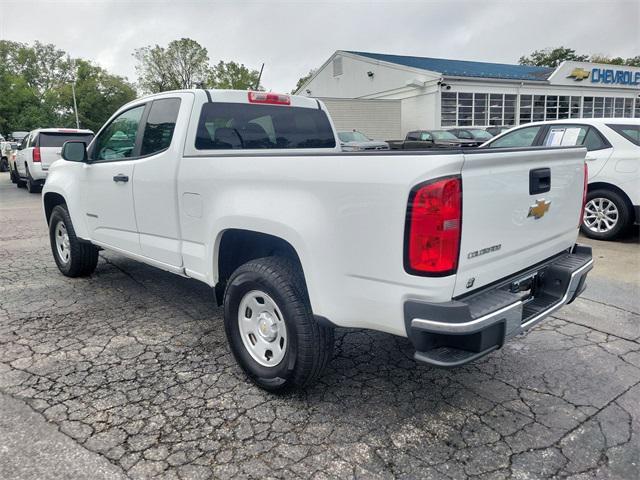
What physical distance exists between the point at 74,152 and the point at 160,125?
1271mm

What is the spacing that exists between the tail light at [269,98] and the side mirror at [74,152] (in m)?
1.79

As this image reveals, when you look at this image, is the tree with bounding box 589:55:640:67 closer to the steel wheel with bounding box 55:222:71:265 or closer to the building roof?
the building roof

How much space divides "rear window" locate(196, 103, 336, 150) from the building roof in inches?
1005

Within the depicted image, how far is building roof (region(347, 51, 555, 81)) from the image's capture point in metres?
29.6

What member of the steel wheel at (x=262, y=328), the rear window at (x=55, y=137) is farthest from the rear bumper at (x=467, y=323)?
the rear window at (x=55, y=137)

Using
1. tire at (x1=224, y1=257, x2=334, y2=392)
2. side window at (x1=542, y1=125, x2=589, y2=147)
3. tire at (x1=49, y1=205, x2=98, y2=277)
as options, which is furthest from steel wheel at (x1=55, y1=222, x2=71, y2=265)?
side window at (x1=542, y1=125, x2=589, y2=147)

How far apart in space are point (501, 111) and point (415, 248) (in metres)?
30.0

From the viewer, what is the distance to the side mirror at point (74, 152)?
457 centimetres

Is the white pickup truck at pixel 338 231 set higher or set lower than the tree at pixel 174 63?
lower

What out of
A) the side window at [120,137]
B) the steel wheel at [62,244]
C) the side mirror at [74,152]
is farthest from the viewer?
the steel wheel at [62,244]

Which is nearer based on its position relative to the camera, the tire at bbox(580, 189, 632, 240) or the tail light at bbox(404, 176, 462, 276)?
the tail light at bbox(404, 176, 462, 276)

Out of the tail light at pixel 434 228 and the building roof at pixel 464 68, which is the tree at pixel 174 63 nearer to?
the building roof at pixel 464 68

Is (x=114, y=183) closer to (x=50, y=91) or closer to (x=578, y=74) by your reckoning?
(x=578, y=74)

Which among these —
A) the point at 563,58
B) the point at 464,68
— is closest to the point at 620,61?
the point at 563,58
